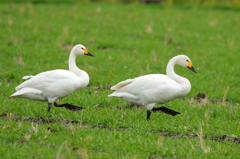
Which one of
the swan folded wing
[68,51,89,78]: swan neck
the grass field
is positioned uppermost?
[68,51,89,78]: swan neck

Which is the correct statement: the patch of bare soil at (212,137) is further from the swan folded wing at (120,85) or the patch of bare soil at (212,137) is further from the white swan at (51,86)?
the white swan at (51,86)

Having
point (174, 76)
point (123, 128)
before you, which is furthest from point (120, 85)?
point (123, 128)

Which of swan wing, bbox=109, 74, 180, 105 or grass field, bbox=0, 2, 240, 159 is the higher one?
swan wing, bbox=109, 74, 180, 105

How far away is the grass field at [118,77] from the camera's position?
5.32 m

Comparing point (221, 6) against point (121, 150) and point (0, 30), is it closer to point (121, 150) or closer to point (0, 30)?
point (0, 30)

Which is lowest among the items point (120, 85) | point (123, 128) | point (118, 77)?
point (118, 77)

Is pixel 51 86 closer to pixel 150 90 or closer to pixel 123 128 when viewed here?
pixel 123 128

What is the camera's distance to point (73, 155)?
4.81m

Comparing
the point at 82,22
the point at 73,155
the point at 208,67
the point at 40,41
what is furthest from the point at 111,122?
the point at 82,22

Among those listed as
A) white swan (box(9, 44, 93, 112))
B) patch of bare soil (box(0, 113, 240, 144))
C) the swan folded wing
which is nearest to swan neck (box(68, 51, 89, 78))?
white swan (box(9, 44, 93, 112))

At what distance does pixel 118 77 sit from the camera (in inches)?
380

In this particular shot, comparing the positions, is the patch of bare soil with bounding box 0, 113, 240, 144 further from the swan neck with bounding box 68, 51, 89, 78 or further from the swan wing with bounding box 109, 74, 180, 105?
the swan neck with bounding box 68, 51, 89, 78

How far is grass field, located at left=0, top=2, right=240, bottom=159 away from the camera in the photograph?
5.32 meters

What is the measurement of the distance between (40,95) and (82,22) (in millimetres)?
11032
